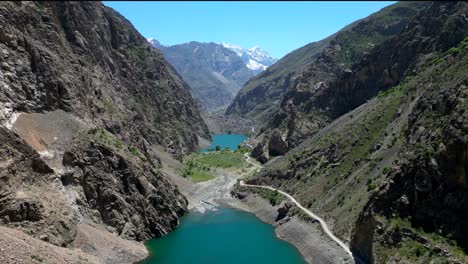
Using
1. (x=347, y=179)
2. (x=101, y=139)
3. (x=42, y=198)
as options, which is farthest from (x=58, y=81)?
(x=347, y=179)

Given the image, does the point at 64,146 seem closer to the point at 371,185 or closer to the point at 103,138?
the point at 103,138

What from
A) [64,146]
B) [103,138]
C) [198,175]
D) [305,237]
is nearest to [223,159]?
[198,175]

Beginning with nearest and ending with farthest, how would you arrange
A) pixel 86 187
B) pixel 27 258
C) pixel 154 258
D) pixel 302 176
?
pixel 27 258 < pixel 154 258 < pixel 86 187 < pixel 302 176

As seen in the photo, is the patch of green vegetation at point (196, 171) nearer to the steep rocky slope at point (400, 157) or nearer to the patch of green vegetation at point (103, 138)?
the steep rocky slope at point (400, 157)

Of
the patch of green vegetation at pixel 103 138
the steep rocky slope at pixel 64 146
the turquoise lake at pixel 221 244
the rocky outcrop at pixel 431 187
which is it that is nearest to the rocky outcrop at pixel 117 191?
the steep rocky slope at pixel 64 146

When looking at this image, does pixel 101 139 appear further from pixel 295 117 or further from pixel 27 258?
pixel 295 117

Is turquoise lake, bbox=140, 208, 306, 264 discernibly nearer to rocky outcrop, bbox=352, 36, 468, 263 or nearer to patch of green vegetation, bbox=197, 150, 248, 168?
rocky outcrop, bbox=352, 36, 468, 263
